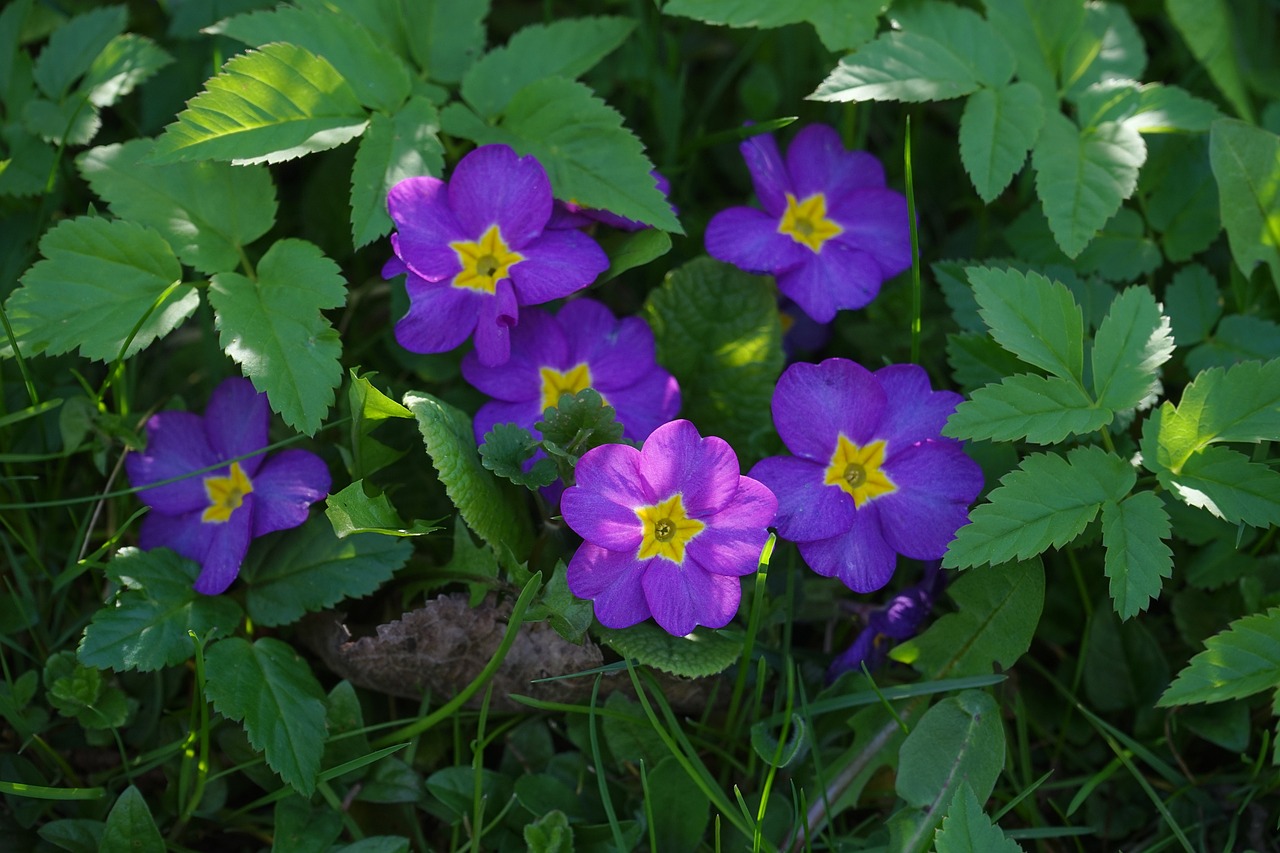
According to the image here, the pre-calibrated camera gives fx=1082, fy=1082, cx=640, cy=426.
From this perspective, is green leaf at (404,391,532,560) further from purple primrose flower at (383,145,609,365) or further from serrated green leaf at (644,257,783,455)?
serrated green leaf at (644,257,783,455)

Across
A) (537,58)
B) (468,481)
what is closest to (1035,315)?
(468,481)

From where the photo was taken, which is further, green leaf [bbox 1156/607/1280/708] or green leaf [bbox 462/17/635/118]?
green leaf [bbox 462/17/635/118]

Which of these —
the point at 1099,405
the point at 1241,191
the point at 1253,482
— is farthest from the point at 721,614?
the point at 1241,191

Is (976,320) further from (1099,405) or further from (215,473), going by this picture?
(215,473)

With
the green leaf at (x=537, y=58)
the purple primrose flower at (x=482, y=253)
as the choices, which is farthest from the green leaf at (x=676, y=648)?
the green leaf at (x=537, y=58)

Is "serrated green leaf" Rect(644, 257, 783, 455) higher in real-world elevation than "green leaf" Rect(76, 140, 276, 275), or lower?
lower

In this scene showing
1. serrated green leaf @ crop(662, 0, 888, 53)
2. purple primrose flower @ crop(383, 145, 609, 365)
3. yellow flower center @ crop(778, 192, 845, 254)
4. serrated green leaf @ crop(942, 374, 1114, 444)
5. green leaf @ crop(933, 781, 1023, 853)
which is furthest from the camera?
yellow flower center @ crop(778, 192, 845, 254)

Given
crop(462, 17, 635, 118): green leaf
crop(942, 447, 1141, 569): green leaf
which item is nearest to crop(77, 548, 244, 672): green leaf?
crop(462, 17, 635, 118): green leaf

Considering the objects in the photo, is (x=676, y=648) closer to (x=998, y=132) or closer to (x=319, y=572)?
(x=319, y=572)

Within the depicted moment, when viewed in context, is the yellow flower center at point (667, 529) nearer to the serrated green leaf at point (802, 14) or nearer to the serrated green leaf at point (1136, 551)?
the serrated green leaf at point (1136, 551)
